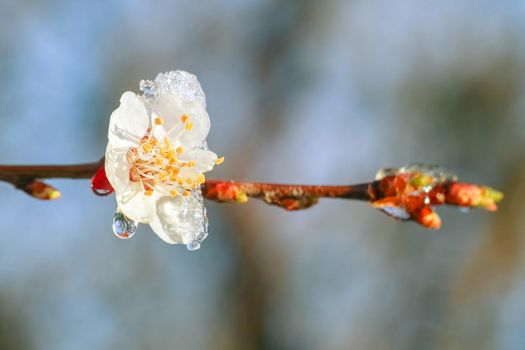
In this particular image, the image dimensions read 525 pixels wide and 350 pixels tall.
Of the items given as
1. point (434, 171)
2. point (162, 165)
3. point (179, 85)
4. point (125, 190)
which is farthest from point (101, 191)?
point (434, 171)

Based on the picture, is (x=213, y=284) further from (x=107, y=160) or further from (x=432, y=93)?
(x=107, y=160)

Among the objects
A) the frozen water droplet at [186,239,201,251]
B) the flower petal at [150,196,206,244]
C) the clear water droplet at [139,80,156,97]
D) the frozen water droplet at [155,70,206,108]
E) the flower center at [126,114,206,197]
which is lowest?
the frozen water droplet at [186,239,201,251]

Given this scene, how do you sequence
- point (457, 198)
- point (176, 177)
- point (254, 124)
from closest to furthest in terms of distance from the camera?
point (457, 198)
point (176, 177)
point (254, 124)

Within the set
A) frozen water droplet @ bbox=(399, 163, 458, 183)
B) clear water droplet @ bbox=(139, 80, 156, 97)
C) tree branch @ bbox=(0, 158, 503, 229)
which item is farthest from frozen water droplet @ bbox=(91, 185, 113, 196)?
frozen water droplet @ bbox=(399, 163, 458, 183)

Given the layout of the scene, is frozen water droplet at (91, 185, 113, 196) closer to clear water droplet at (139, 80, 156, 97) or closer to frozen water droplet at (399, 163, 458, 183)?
clear water droplet at (139, 80, 156, 97)

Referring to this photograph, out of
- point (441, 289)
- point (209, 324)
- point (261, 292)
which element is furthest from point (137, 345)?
point (441, 289)

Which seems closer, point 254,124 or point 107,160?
point 107,160

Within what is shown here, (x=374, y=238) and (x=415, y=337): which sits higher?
(x=374, y=238)
